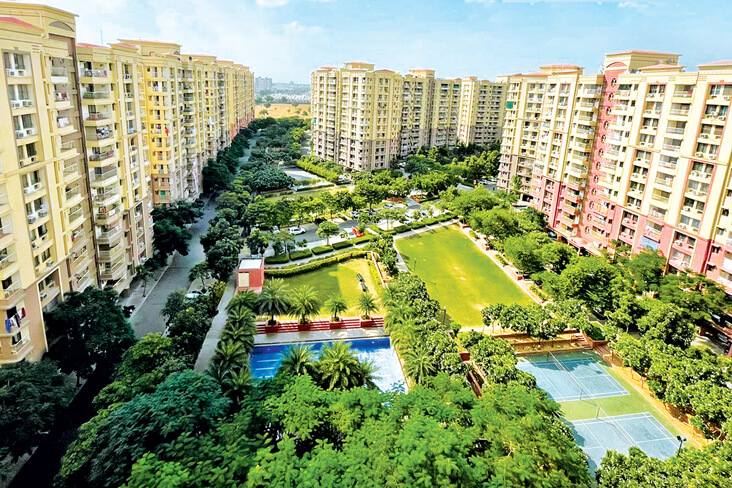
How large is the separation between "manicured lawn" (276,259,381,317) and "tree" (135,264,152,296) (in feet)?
36.7

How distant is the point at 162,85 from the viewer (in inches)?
1919

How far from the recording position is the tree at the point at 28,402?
63.6ft

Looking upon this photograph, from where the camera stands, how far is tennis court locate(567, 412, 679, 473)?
2377 cm

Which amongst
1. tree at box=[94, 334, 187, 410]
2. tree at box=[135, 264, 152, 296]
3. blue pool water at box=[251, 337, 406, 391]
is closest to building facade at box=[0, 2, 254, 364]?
tree at box=[135, 264, 152, 296]

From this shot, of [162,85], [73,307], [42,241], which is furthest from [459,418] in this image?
[162,85]

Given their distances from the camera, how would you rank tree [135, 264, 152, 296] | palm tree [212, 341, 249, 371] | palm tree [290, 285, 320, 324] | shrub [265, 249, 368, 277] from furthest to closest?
shrub [265, 249, 368, 277]
tree [135, 264, 152, 296]
palm tree [290, 285, 320, 324]
palm tree [212, 341, 249, 371]

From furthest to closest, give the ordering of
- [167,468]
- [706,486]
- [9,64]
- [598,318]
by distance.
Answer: [598,318] < [9,64] < [706,486] < [167,468]

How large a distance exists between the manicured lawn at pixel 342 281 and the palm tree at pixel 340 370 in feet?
36.7

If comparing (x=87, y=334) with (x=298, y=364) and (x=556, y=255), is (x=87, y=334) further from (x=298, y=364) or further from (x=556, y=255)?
(x=556, y=255)

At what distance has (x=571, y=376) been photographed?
1175 inches

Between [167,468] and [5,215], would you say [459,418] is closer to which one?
[167,468]

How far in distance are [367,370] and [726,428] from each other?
16.8 m

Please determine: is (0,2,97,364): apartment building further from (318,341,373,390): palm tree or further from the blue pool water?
(318,341,373,390): palm tree

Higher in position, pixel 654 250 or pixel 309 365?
pixel 654 250
